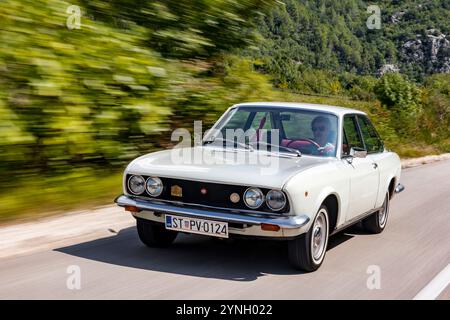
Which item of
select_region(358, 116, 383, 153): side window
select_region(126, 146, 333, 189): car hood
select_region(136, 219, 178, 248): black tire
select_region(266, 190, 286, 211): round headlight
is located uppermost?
select_region(358, 116, 383, 153): side window

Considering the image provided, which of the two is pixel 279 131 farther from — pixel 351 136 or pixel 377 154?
A: pixel 377 154

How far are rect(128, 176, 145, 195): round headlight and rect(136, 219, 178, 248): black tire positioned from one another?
1.32 ft

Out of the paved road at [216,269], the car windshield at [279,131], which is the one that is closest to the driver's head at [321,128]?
the car windshield at [279,131]

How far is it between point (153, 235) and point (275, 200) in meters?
1.58

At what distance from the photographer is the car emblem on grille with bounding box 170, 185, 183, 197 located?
18.0ft

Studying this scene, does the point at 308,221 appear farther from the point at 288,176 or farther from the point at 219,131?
the point at 219,131

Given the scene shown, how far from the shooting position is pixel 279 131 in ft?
21.7

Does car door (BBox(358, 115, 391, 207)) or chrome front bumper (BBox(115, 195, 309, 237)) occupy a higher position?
car door (BBox(358, 115, 391, 207))

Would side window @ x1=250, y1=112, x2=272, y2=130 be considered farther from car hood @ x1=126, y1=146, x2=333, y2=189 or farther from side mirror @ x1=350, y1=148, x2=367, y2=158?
side mirror @ x1=350, y1=148, x2=367, y2=158

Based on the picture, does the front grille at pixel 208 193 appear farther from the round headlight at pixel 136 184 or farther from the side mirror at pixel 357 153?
the side mirror at pixel 357 153

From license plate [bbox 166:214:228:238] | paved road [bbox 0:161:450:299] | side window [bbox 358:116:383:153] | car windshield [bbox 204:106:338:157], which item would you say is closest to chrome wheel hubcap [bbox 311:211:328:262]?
paved road [bbox 0:161:450:299]

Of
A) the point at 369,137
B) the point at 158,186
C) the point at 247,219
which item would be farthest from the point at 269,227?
the point at 369,137

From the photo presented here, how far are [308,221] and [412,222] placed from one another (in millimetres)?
4038

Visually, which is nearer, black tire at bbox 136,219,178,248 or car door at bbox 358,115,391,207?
black tire at bbox 136,219,178,248
